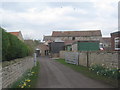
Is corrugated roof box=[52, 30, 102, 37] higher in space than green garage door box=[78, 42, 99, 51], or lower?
higher

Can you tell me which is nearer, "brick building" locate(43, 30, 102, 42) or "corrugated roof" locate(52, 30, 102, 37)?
"brick building" locate(43, 30, 102, 42)

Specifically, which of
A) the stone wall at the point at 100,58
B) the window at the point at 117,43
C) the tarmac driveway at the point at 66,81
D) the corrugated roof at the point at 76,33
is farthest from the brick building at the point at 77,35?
the tarmac driveway at the point at 66,81

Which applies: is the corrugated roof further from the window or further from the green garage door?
the window

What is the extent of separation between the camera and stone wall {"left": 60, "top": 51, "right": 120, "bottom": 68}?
39.9 feet

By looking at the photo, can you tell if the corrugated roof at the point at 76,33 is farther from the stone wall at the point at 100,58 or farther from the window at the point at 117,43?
the stone wall at the point at 100,58

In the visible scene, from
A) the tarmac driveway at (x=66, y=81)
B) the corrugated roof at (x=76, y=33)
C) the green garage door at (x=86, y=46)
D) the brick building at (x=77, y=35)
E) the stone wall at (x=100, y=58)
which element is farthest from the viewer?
the corrugated roof at (x=76, y=33)

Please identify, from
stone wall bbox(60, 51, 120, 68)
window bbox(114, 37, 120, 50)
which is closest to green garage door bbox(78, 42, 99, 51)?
window bbox(114, 37, 120, 50)

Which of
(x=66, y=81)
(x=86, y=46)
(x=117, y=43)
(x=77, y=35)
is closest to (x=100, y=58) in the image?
(x=66, y=81)

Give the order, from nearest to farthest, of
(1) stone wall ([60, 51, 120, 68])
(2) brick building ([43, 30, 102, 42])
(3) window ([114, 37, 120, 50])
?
(1) stone wall ([60, 51, 120, 68]), (3) window ([114, 37, 120, 50]), (2) brick building ([43, 30, 102, 42])

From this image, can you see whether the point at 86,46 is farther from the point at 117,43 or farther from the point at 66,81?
the point at 66,81

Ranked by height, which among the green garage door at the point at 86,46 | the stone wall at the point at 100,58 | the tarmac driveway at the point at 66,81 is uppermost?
the green garage door at the point at 86,46

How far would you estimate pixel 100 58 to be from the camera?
48.5 feet

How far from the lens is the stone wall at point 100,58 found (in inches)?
479

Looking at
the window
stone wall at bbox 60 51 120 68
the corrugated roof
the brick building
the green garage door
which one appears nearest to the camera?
stone wall at bbox 60 51 120 68
